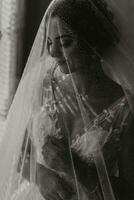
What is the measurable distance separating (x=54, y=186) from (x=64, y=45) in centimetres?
30

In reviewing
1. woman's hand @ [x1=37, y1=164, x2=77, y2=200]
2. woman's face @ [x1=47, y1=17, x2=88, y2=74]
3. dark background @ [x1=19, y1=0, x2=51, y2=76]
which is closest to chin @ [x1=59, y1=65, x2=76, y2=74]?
woman's face @ [x1=47, y1=17, x2=88, y2=74]

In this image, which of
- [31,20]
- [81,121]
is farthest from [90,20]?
[31,20]

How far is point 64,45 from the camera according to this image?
3.11ft

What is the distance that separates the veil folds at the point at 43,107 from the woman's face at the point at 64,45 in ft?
0.03

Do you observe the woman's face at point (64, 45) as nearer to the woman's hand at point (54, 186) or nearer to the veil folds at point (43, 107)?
the veil folds at point (43, 107)

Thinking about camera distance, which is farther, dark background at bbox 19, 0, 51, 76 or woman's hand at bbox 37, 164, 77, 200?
dark background at bbox 19, 0, 51, 76

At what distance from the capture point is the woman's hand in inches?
38.8

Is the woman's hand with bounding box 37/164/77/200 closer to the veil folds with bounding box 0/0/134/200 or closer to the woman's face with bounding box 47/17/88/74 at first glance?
the veil folds with bounding box 0/0/134/200

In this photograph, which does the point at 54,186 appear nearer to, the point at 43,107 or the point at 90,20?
the point at 43,107

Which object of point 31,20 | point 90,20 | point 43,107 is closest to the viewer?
point 90,20

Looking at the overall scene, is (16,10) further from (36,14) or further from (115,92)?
(115,92)

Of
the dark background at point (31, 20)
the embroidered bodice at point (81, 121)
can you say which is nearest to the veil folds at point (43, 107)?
the embroidered bodice at point (81, 121)

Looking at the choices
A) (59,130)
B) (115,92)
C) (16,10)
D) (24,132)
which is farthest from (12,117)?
(16,10)

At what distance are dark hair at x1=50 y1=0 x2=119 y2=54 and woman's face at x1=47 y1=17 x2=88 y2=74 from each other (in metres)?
0.01
